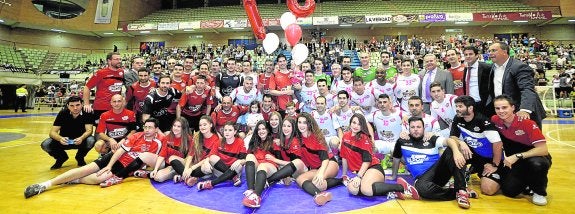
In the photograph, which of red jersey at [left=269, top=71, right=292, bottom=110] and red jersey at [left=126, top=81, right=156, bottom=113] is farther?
red jersey at [left=269, top=71, right=292, bottom=110]

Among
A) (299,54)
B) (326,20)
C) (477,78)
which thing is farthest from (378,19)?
(477,78)

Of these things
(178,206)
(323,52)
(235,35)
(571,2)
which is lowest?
(178,206)

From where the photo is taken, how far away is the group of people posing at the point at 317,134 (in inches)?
142

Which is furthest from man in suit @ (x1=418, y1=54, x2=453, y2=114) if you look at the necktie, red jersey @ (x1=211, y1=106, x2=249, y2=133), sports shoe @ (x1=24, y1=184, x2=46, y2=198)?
sports shoe @ (x1=24, y1=184, x2=46, y2=198)

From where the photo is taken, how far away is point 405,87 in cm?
573

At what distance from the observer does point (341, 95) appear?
5320 millimetres

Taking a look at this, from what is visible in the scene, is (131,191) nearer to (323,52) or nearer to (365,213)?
(365,213)

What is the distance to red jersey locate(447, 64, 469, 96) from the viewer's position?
17.5 ft

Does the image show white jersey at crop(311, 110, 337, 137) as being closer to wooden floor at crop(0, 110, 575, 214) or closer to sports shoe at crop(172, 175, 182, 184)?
wooden floor at crop(0, 110, 575, 214)

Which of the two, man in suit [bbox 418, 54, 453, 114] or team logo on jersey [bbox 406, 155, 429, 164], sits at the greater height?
man in suit [bbox 418, 54, 453, 114]

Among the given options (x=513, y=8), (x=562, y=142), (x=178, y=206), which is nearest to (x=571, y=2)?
(x=513, y=8)

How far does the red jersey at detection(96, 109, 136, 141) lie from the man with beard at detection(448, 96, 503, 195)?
5204 millimetres

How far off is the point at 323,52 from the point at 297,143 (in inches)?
707

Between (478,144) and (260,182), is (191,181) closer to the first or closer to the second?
(260,182)
